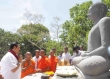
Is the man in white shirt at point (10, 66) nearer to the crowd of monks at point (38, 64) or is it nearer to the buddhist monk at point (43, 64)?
the crowd of monks at point (38, 64)

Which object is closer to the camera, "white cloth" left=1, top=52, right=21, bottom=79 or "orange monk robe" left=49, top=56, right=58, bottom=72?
"white cloth" left=1, top=52, right=21, bottom=79

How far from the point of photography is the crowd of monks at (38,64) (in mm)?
7104

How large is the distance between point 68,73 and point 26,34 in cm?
3110

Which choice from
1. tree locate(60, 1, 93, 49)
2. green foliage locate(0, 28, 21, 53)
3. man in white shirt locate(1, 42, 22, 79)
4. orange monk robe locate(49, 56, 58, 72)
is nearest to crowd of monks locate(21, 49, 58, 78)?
orange monk robe locate(49, 56, 58, 72)

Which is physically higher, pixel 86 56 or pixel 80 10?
pixel 80 10

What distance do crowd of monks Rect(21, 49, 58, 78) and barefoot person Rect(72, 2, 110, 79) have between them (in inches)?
111

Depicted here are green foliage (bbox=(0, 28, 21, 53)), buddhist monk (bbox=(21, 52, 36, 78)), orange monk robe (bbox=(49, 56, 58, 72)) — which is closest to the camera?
buddhist monk (bbox=(21, 52, 36, 78))

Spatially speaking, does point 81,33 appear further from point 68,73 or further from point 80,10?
point 68,73

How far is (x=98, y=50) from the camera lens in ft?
14.1

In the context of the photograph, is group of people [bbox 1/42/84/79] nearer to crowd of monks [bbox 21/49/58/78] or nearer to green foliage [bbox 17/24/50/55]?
crowd of monks [bbox 21/49/58/78]

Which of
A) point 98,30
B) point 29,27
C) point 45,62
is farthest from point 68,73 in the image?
point 29,27

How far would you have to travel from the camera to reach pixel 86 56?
14.5 feet

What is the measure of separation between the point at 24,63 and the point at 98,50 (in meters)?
3.51

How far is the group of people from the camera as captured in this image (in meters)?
4.67
